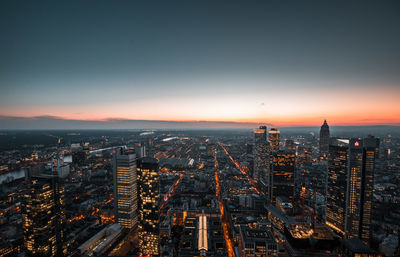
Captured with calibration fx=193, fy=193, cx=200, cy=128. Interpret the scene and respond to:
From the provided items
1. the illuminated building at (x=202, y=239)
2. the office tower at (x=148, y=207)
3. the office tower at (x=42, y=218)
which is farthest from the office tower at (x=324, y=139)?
the office tower at (x=42, y=218)

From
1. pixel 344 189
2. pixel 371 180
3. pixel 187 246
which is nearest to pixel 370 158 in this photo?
pixel 371 180

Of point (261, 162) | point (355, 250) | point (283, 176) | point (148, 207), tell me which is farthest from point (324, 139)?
point (148, 207)

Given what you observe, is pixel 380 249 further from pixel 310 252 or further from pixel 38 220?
pixel 38 220

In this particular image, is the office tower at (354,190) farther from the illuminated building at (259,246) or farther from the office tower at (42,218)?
the office tower at (42,218)

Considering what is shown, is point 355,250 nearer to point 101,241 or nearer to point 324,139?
point 101,241

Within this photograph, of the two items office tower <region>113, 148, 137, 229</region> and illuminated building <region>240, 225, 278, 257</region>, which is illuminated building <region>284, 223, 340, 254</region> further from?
office tower <region>113, 148, 137, 229</region>
